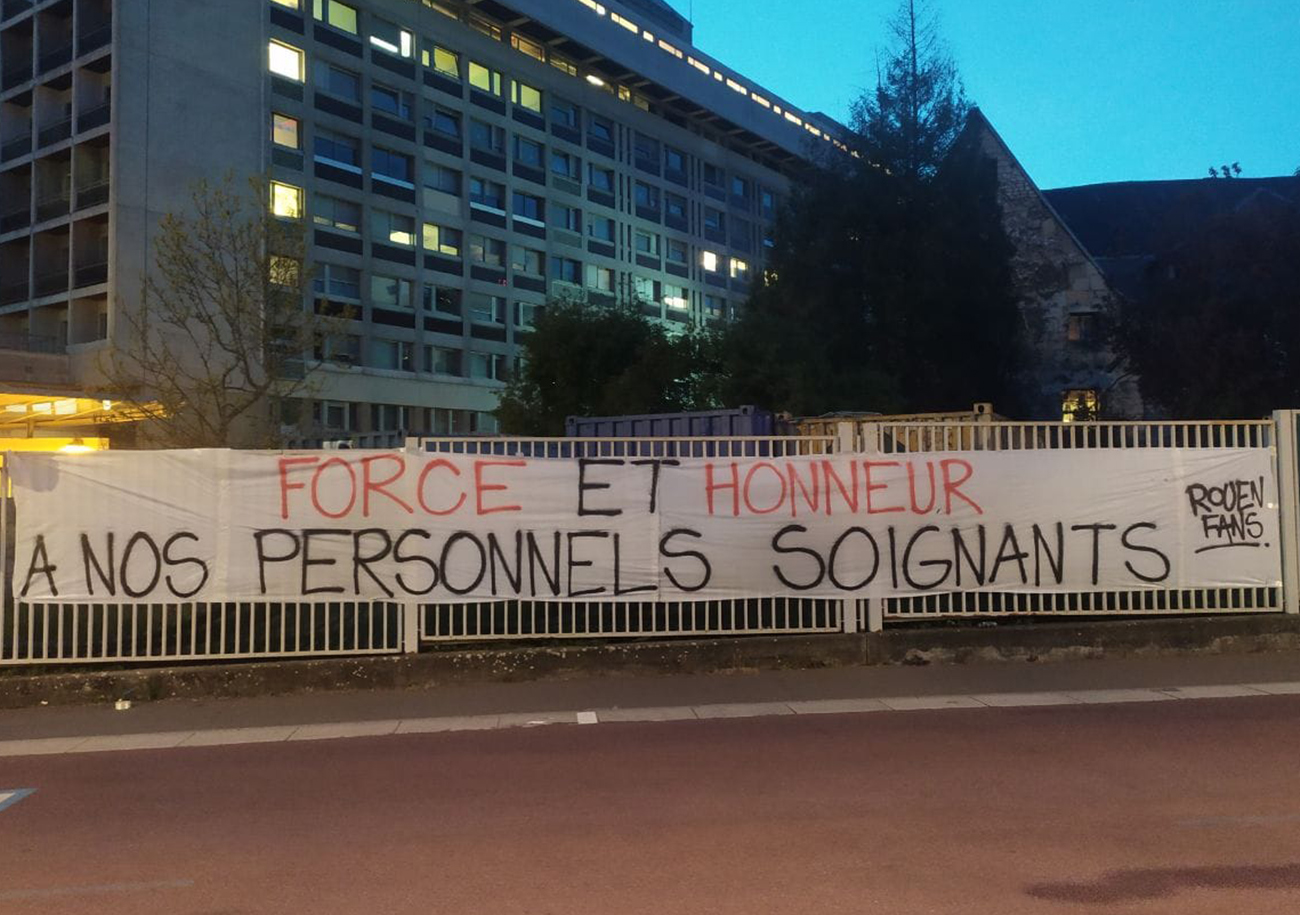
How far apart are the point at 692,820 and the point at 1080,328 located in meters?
30.3

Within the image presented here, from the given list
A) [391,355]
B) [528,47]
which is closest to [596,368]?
[391,355]

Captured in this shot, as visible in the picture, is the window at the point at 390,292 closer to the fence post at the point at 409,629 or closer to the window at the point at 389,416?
the window at the point at 389,416

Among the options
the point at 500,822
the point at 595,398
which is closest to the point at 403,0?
the point at 595,398

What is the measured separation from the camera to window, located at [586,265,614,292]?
183 ft

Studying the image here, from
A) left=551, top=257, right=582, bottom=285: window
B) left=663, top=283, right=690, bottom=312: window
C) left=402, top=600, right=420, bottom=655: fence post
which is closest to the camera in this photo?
left=402, top=600, right=420, bottom=655: fence post

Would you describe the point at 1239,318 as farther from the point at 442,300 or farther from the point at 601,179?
the point at 601,179

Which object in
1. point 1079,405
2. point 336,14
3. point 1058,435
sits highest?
point 336,14

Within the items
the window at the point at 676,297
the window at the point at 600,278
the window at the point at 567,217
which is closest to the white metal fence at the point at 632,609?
the window at the point at 567,217

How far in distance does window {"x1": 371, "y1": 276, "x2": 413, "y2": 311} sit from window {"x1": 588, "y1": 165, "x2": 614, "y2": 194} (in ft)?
44.9

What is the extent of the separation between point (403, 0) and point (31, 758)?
45.2 m

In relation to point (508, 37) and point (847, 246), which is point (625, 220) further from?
point (847, 246)

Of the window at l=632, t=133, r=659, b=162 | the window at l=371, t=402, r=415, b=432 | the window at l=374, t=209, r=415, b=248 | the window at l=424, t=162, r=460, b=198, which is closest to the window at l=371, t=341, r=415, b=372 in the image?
the window at l=371, t=402, r=415, b=432

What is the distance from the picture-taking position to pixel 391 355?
46.4m

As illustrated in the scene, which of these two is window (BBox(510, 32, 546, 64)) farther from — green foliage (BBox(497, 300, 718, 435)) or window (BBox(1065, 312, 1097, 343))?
window (BBox(1065, 312, 1097, 343))
